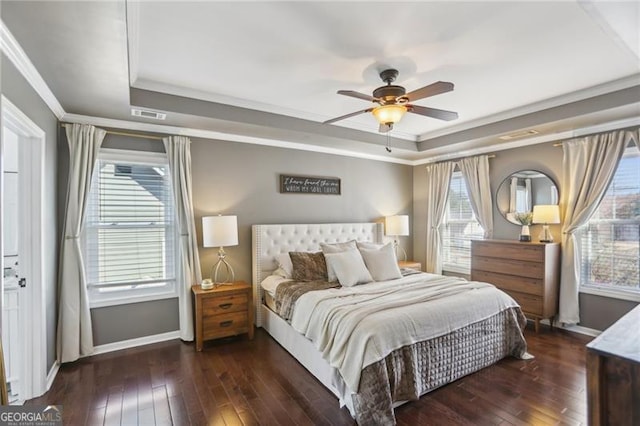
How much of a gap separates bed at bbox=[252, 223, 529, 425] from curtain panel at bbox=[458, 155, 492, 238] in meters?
1.61

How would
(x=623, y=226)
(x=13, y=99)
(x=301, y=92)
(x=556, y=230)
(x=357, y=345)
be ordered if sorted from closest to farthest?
(x=13, y=99) → (x=357, y=345) → (x=301, y=92) → (x=623, y=226) → (x=556, y=230)

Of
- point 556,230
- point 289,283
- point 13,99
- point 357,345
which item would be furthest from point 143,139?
point 556,230

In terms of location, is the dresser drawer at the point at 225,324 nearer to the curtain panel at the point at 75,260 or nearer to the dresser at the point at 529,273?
the curtain panel at the point at 75,260

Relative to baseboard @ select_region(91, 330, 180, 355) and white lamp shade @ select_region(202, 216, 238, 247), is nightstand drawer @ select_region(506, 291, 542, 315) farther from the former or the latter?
baseboard @ select_region(91, 330, 180, 355)

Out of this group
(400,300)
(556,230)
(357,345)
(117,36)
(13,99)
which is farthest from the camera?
(556,230)

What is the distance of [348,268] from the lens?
11.3ft

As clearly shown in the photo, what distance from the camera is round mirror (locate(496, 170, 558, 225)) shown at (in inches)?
161

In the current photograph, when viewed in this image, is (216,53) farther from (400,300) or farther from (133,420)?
(133,420)

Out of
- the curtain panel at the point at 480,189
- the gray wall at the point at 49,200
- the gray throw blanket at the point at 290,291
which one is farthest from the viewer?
the curtain panel at the point at 480,189

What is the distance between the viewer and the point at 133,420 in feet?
7.23

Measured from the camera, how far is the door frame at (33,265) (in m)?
2.45

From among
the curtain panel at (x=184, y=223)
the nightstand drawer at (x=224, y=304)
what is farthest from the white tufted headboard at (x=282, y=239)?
A: the curtain panel at (x=184, y=223)

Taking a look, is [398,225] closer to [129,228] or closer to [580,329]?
[580,329]

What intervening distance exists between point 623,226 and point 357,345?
3523mm
